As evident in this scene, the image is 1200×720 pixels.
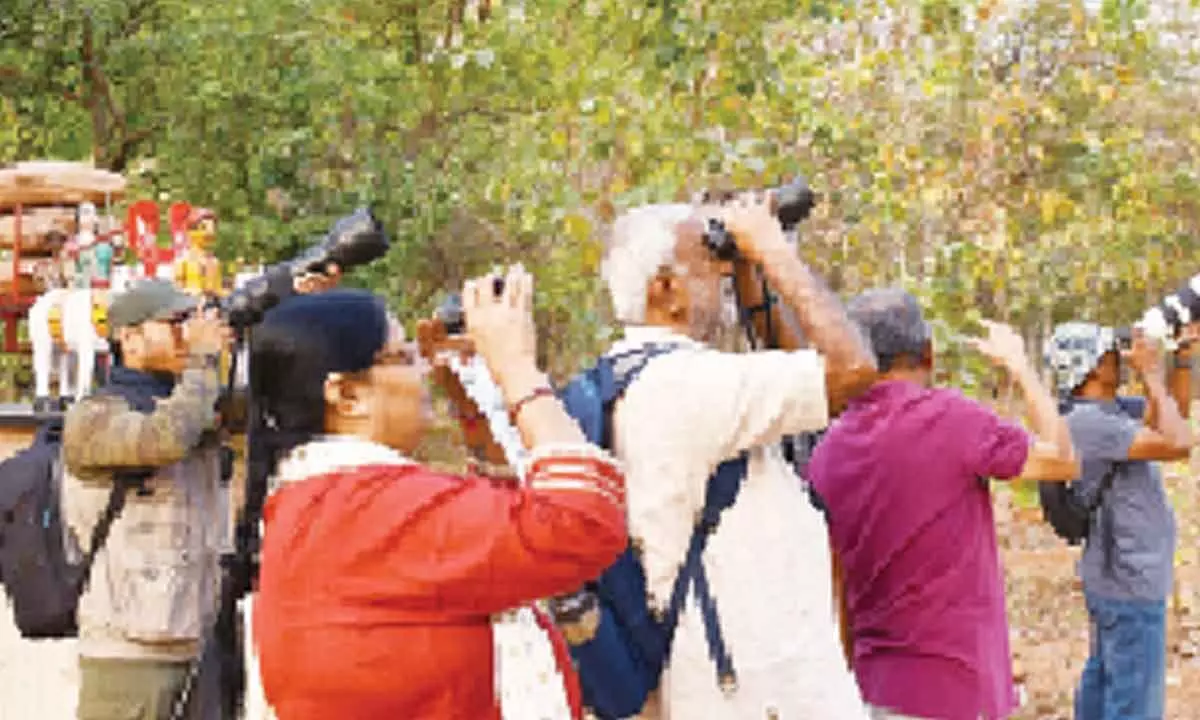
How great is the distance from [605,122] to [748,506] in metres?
3.78

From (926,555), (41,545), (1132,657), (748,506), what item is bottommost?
(1132,657)

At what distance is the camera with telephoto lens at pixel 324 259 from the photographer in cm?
270

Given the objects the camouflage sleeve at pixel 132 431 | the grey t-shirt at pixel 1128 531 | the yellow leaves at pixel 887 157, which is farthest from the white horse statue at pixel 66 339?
the grey t-shirt at pixel 1128 531

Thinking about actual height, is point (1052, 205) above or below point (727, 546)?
above

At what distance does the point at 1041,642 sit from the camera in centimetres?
830

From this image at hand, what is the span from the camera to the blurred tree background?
6359 millimetres

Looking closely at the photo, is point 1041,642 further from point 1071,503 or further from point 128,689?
point 128,689

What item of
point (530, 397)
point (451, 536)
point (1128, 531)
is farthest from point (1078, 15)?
point (451, 536)

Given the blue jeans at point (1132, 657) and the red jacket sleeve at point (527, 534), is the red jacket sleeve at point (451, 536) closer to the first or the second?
the red jacket sleeve at point (527, 534)

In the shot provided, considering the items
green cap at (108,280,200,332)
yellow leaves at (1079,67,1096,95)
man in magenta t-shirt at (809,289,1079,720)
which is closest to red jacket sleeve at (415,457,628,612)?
man in magenta t-shirt at (809,289,1079,720)

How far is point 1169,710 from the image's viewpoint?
6906 millimetres

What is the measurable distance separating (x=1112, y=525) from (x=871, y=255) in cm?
284

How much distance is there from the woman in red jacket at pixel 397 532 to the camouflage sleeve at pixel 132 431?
1.57 m

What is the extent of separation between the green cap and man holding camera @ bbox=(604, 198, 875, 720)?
5.65ft
